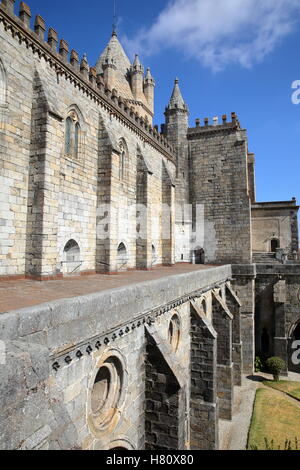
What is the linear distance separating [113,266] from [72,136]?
580cm

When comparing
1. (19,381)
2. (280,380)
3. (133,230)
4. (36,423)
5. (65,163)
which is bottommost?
(280,380)

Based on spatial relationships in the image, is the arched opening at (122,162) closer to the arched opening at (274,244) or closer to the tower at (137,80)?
the tower at (137,80)

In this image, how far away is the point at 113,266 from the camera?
13.2 m

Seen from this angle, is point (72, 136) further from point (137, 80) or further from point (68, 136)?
point (137, 80)

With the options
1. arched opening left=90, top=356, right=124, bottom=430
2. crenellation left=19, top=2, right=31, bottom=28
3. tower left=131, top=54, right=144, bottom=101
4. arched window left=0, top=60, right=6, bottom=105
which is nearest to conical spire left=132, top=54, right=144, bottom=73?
tower left=131, top=54, right=144, bottom=101

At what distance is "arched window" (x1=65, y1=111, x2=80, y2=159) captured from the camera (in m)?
12.0

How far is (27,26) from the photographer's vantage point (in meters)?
9.60

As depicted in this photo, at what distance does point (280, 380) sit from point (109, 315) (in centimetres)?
1578

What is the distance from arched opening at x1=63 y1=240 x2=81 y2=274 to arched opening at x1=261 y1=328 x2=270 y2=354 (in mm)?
14382

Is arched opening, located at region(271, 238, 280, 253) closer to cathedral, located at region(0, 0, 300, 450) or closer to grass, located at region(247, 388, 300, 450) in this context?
cathedral, located at region(0, 0, 300, 450)

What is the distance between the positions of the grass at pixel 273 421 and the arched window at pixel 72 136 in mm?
12853

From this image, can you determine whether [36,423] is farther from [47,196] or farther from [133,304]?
[47,196]

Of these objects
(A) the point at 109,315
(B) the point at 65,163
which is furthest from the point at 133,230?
(A) the point at 109,315

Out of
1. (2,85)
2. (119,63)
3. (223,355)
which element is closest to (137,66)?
(119,63)
